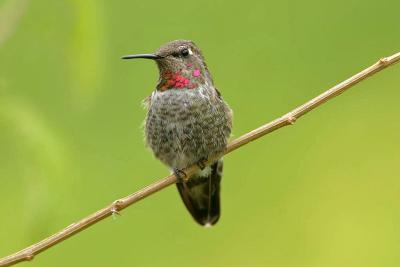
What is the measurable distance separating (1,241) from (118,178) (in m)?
0.90

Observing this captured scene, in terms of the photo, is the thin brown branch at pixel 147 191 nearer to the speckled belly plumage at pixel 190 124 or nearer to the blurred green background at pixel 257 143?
the speckled belly plumage at pixel 190 124

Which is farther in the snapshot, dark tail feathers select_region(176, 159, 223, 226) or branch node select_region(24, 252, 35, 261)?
dark tail feathers select_region(176, 159, 223, 226)

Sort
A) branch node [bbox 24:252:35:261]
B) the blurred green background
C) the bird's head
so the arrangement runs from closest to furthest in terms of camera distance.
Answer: branch node [bbox 24:252:35:261]
the bird's head
the blurred green background

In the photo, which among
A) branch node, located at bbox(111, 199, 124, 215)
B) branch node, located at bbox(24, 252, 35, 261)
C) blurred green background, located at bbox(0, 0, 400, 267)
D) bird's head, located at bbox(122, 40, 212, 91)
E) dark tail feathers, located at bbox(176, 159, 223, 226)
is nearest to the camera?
branch node, located at bbox(24, 252, 35, 261)

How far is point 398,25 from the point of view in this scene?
5812mm

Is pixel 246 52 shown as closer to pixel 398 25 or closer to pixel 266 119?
pixel 266 119

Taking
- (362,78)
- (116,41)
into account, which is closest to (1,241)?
(116,41)

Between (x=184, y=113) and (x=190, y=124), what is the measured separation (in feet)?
0.20

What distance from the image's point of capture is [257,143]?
575 centimetres

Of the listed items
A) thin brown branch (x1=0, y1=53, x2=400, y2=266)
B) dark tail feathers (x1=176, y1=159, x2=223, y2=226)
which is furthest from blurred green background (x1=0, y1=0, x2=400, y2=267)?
thin brown branch (x1=0, y1=53, x2=400, y2=266)

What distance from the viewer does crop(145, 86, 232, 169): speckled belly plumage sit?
3557 mm

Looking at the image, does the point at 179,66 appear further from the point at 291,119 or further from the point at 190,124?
the point at 291,119

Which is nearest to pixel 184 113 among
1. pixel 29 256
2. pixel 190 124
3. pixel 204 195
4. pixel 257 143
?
pixel 190 124

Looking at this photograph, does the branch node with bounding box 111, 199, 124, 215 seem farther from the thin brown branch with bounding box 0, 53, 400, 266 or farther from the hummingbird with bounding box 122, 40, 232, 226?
the hummingbird with bounding box 122, 40, 232, 226
